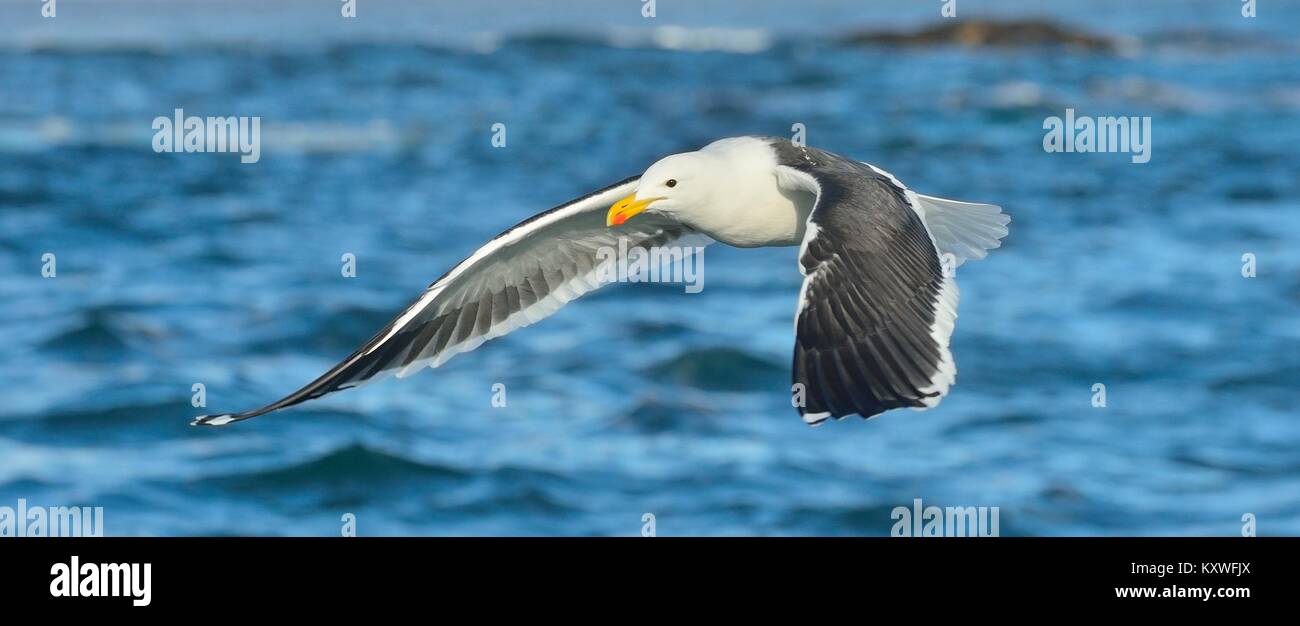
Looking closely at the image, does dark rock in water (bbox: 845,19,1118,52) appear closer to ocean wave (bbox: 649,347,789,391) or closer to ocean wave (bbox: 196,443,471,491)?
ocean wave (bbox: 649,347,789,391)

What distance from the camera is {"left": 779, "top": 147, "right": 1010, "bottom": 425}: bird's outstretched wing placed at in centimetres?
557

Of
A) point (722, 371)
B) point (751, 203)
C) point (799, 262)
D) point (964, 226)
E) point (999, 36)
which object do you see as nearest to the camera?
point (799, 262)

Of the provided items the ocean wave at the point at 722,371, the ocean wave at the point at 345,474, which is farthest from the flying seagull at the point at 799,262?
the ocean wave at the point at 722,371

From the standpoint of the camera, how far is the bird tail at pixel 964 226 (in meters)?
7.72

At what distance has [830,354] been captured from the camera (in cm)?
571

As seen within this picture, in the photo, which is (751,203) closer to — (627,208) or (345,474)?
(627,208)

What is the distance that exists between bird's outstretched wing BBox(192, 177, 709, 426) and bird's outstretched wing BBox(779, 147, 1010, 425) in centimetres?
146

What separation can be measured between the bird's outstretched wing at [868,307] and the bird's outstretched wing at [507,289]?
1459 millimetres

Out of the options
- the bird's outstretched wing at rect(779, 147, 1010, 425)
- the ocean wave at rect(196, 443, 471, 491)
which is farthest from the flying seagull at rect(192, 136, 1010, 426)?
the ocean wave at rect(196, 443, 471, 491)

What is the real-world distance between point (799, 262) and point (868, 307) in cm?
28

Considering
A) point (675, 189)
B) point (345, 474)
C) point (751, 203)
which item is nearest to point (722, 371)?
point (345, 474)

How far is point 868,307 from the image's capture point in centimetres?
592

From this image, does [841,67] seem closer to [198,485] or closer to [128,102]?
[128,102]

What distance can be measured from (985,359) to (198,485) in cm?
843
